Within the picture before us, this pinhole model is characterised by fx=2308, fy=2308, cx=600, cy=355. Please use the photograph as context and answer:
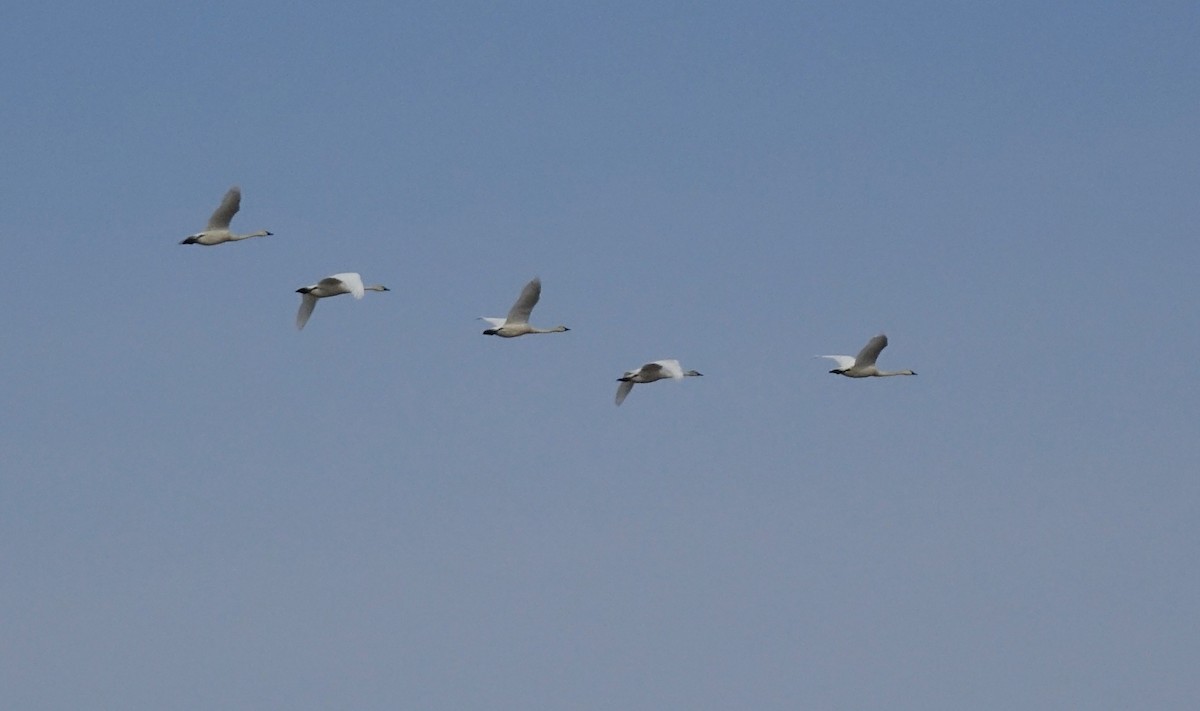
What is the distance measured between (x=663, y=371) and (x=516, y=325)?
238 inches

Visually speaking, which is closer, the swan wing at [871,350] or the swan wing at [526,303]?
the swan wing at [526,303]

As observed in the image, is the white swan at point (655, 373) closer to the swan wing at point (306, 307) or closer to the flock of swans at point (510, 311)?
the flock of swans at point (510, 311)

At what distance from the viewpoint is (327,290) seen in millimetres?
84312

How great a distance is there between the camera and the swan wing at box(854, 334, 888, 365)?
88750 mm

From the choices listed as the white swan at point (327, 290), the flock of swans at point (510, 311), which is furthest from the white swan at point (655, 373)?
the white swan at point (327, 290)

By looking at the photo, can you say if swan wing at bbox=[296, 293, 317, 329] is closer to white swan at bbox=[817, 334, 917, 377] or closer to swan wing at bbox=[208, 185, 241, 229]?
swan wing at bbox=[208, 185, 241, 229]

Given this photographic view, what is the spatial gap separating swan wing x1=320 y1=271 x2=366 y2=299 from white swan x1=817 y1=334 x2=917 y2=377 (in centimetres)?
1913

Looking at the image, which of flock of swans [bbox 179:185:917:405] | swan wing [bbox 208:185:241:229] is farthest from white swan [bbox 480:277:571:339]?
swan wing [bbox 208:185:241:229]

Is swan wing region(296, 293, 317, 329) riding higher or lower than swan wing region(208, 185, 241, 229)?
lower

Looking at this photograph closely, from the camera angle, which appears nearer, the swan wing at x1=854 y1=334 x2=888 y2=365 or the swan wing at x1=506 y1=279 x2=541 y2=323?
the swan wing at x1=506 y1=279 x2=541 y2=323

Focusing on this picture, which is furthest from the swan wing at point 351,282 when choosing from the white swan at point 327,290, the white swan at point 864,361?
the white swan at point 864,361

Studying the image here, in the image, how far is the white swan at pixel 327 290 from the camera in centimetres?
8256

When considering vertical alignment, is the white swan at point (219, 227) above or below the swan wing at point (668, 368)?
above

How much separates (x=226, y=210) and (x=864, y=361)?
25.4 metres
